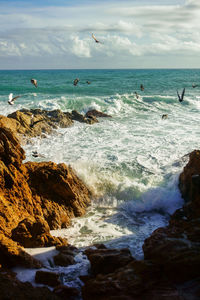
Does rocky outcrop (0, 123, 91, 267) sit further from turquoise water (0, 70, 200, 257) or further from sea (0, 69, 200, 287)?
turquoise water (0, 70, 200, 257)

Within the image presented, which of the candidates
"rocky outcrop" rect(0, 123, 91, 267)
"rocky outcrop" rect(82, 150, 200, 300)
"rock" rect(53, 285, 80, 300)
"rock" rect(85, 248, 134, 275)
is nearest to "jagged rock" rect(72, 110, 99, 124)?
"rocky outcrop" rect(0, 123, 91, 267)

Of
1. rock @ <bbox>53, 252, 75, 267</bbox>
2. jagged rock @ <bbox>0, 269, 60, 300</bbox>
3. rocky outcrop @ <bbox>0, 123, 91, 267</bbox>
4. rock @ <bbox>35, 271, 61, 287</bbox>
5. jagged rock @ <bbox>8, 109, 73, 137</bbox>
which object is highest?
jagged rock @ <bbox>8, 109, 73, 137</bbox>

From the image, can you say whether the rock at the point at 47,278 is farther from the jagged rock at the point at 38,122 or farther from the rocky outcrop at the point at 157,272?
the jagged rock at the point at 38,122

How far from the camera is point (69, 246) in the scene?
5.97 m

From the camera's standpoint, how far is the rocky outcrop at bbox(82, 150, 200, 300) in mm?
4273

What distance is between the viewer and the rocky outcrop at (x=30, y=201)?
5.66 m

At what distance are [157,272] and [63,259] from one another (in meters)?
1.73

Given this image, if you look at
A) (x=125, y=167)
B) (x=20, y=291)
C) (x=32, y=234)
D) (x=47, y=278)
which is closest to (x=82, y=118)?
(x=125, y=167)

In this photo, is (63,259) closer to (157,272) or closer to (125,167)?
(157,272)

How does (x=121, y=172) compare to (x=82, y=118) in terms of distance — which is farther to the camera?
(x=82, y=118)

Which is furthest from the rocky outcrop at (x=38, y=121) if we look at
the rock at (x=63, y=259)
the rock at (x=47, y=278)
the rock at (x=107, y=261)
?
the rock at (x=47, y=278)

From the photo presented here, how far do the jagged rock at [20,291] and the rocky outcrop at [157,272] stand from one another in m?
0.56

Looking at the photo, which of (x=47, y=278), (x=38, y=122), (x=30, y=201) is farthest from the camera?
(x=38, y=122)

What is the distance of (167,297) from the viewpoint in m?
4.16
